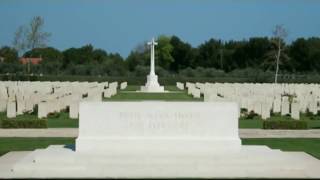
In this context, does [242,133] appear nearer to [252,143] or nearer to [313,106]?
[252,143]

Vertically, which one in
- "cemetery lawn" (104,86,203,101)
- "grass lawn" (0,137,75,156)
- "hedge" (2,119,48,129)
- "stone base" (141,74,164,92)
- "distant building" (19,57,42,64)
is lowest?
"grass lawn" (0,137,75,156)

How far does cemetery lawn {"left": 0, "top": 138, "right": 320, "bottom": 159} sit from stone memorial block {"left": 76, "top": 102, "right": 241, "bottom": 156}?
227 cm

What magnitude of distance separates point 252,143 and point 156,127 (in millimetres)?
4177

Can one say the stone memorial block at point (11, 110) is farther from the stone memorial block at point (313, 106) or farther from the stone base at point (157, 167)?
the stone base at point (157, 167)

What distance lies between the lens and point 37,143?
14.3 meters

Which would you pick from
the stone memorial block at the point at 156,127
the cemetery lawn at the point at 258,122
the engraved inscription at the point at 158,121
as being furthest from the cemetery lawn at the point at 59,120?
the engraved inscription at the point at 158,121

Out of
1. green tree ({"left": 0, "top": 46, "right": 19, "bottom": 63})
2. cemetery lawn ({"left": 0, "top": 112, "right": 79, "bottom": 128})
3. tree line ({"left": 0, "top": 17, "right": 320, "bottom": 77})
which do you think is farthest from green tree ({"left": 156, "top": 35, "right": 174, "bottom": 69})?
cemetery lawn ({"left": 0, "top": 112, "right": 79, "bottom": 128})

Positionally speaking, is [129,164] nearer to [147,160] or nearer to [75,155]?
[147,160]

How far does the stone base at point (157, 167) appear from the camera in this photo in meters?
9.45

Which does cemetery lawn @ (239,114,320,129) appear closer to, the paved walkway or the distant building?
the paved walkway

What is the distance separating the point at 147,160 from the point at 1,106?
17.0m

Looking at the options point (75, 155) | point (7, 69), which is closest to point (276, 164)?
point (75, 155)

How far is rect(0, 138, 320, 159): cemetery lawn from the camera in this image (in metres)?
13.3

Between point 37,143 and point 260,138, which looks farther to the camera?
point 260,138
